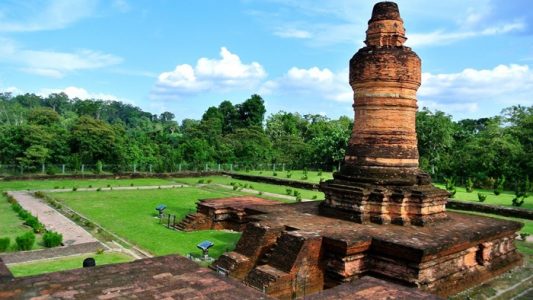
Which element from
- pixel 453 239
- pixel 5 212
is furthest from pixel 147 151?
pixel 453 239

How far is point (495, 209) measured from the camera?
17906 mm

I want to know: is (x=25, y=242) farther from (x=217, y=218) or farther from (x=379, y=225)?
(x=379, y=225)

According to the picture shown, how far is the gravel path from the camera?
1227 cm

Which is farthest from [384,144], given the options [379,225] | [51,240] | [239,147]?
[239,147]

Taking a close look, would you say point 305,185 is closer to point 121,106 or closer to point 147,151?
point 147,151

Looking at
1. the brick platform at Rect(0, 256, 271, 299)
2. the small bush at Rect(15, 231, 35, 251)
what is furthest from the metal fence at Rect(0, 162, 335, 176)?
the brick platform at Rect(0, 256, 271, 299)

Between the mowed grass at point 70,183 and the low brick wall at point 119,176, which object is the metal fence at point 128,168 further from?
the mowed grass at point 70,183

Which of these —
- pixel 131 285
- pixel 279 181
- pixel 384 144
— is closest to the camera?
pixel 131 285

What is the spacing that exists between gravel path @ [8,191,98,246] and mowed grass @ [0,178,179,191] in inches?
133

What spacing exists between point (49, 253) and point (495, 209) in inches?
646

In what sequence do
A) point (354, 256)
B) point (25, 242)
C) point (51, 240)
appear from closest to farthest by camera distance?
point (354, 256)
point (25, 242)
point (51, 240)

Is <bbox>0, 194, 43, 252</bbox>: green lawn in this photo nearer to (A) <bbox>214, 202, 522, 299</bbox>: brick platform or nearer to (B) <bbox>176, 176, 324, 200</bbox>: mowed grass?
(A) <bbox>214, 202, 522, 299</bbox>: brick platform

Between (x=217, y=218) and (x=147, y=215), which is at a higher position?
(x=217, y=218)

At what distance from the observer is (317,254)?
853cm
